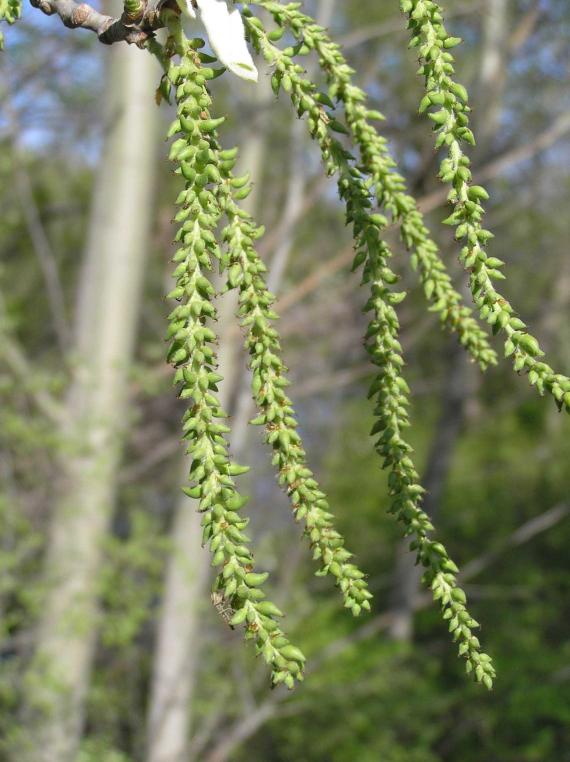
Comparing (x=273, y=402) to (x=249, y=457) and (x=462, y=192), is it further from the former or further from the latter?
(x=249, y=457)

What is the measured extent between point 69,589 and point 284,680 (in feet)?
8.90

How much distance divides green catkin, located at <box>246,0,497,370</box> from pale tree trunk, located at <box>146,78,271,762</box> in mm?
2725

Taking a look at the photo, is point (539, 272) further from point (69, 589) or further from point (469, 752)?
point (69, 589)

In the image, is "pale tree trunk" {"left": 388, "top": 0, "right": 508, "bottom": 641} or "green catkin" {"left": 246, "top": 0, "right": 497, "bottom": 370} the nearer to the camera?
"green catkin" {"left": 246, "top": 0, "right": 497, "bottom": 370}

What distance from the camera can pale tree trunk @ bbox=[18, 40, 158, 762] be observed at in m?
3.07

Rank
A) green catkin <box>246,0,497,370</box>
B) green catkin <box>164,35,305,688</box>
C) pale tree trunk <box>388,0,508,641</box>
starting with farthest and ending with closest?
pale tree trunk <box>388,0,508,641</box> < green catkin <box>246,0,497,370</box> < green catkin <box>164,35,305,688</box>

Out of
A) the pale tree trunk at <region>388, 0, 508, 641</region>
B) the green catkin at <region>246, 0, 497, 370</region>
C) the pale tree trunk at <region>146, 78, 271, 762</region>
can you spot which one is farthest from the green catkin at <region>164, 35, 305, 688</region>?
the pale tree trunk at <region>388, 0, 508, 641</region>

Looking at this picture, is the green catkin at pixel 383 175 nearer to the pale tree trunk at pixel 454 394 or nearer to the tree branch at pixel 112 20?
the tree branch at pixel 112 20

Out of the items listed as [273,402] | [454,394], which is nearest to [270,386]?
[273,402]

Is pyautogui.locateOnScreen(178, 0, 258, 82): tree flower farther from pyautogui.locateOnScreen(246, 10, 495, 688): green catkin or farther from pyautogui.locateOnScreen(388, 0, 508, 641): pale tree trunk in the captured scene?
pyautogui.locateOnScreen(388, 0, 508, 641): pale tree trunk

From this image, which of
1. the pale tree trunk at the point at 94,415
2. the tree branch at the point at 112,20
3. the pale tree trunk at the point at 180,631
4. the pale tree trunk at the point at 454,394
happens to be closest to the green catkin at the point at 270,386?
the tree branch at the point at 112,20

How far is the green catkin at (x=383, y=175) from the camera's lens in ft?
2.18

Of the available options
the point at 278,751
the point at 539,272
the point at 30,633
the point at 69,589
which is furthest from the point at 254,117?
the point at 539,272

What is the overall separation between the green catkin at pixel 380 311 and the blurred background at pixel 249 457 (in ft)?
8.24
